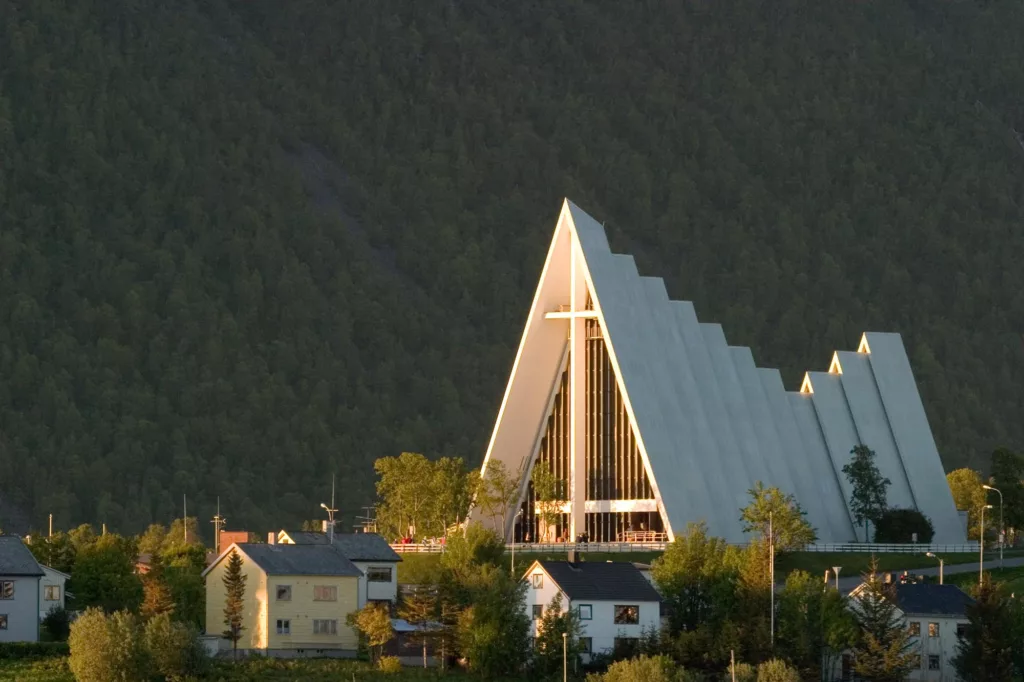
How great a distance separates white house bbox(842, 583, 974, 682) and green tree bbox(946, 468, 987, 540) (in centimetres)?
3491

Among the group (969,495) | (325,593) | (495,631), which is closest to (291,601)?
(325,593)

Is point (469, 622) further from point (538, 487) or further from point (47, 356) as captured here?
point (47, 356)

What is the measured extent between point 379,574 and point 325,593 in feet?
14.3

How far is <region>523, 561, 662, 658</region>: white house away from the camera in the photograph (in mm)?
66000

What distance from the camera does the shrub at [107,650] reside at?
196 feet

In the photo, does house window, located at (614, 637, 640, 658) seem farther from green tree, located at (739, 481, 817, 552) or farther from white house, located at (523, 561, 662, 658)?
green tree, located at (739, 481, 817, 552)

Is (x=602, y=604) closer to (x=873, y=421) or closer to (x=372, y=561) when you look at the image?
(x=372, y=561)

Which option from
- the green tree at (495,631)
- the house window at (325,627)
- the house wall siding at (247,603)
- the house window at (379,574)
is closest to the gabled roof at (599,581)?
the green tree at (495,631)

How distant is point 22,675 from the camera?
60.2 metres

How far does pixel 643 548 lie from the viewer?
275 ft

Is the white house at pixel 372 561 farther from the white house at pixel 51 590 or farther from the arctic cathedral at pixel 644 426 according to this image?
the arctic cathedral at pixel 644 426

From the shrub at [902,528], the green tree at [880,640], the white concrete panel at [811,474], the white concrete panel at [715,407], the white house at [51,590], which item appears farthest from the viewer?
the white concrete panel at [811,474]

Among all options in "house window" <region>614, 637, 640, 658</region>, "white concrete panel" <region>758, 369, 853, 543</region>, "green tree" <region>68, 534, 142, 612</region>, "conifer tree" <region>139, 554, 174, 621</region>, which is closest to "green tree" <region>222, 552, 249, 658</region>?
"conifer tree" <region>139, 554, 174, 621</region>

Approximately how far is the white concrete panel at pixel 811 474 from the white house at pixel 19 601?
3635 centimetres
